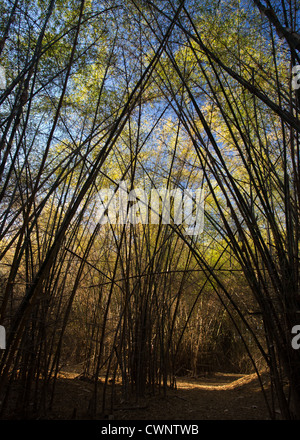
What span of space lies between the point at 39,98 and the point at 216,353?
12.6 feet

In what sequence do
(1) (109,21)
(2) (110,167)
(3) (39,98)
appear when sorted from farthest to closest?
(2) (110,167) → (3) (39,98) → (1) (109,21)

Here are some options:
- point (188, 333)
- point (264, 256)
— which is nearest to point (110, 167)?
point (188, 333)

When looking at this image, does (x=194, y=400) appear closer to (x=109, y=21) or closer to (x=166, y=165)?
(x=166, y=165)

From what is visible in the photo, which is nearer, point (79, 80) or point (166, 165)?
point (79, 80)

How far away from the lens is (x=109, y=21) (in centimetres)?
208

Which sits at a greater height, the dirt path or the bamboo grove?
the bamboo grove

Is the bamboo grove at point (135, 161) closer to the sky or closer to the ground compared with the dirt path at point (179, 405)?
closer to the sky

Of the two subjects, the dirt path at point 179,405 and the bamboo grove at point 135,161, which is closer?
the bamboo grove at point 135,161

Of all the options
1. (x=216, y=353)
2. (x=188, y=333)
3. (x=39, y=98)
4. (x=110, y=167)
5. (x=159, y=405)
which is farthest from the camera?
(x=216, y=353)

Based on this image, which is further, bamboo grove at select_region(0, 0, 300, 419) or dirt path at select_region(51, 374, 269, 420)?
dirt path at select_region(51, 374, 269, 420)

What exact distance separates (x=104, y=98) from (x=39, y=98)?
1.68ft

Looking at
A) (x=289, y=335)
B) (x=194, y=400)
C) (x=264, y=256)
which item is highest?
(x=264, y=256)

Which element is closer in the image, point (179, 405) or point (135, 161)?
point (135, 161)
